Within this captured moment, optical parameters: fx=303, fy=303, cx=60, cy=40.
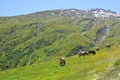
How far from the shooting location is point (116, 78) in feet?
105

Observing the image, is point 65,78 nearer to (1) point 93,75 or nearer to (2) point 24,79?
(1) point 93,75

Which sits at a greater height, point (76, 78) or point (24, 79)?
point (76, 78)

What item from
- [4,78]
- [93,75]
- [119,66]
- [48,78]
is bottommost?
[4,78]

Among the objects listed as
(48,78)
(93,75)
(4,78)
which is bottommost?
(4,78)

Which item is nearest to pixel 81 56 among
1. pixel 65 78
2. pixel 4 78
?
pixel 4 78

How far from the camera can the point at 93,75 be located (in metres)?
40.5

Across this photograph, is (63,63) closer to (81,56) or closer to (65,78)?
(81,56)

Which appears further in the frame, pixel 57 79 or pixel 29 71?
pixel 29 71

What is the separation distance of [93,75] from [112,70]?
5.94 m

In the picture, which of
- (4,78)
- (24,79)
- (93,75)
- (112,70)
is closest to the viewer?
(112,70)

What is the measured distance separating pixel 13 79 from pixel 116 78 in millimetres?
34298

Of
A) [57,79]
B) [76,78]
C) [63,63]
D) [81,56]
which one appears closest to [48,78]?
[57,79]

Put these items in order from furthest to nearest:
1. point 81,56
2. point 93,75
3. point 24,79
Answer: point 81,56, point 24,79, point 93,75

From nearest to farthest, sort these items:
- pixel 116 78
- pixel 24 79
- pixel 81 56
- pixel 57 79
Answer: pixel 116 78 → pixel 57 79 → pixel 24 79 → pixel 81 56
